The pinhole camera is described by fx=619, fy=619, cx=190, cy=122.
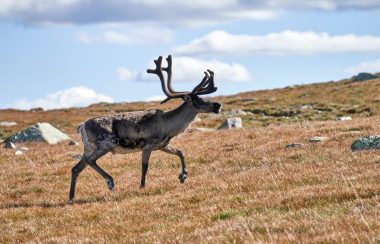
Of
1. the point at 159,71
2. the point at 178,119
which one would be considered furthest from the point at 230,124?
the point at 178,119

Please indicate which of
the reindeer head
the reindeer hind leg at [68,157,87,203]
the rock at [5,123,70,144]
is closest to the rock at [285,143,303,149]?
the reindeer head

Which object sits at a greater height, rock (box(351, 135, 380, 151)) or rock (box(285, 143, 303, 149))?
rock (box(351, 135, 380, 151))

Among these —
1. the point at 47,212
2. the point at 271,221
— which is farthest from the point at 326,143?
the point at 271,221

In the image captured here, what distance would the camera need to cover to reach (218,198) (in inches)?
547

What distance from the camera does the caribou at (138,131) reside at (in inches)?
671

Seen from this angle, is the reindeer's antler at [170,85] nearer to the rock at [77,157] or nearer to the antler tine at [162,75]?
the antler tine at [162,75]

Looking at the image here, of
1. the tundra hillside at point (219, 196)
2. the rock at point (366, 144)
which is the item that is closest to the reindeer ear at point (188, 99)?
the tundra hillside at point (219, 196)

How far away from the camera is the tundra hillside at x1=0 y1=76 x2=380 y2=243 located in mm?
9773

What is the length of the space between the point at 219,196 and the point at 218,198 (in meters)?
0.32

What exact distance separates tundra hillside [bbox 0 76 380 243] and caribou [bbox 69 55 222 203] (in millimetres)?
876

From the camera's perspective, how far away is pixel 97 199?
16.5 metres

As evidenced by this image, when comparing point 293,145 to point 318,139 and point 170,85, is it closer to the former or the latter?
point 318,139

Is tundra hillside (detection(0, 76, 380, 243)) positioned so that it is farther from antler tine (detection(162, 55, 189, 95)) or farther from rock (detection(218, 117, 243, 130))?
rock (detection(218, 117, 243, 130))

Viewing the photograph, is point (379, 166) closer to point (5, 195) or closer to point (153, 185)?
point (153, 185)
